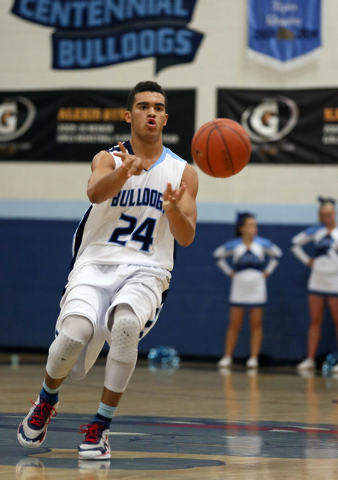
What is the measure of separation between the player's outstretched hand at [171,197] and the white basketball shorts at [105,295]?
1.37 ft

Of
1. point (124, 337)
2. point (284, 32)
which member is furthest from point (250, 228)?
point (124, 337)

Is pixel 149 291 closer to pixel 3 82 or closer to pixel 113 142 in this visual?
pixel 113 142

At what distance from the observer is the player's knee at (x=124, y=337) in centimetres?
444

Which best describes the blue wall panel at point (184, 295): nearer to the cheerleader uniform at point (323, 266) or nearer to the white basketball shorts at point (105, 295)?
the cheerleader uniform at point (323, 266)

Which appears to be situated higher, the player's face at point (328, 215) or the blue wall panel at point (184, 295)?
the player's face at point (328, 215)

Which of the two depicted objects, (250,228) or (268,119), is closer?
(250,228)

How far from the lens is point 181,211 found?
4.69 metres

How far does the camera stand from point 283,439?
17.6ft

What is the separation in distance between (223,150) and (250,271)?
6507 mm

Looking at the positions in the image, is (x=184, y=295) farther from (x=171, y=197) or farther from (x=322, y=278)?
(x=171, y=197)

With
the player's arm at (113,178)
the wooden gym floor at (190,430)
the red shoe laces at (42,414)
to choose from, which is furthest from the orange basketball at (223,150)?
the red shoe laces at (42,414)

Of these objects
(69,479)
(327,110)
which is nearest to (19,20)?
(327,110)

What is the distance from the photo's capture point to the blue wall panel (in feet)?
41.6

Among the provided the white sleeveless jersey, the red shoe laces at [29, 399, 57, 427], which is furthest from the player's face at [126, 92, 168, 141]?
the red shoe laces at [29, 399, 57, 427]
